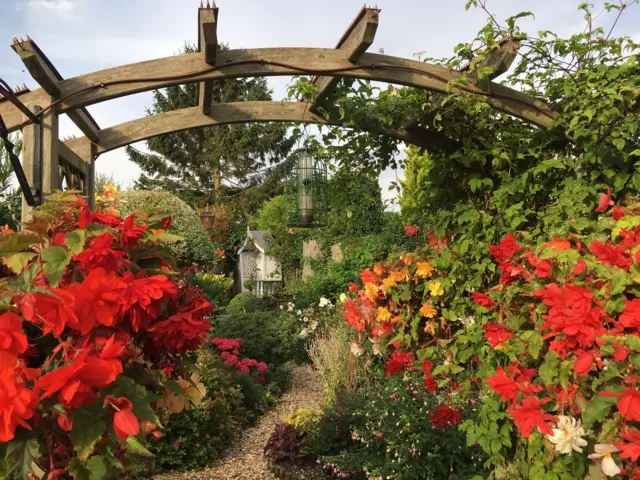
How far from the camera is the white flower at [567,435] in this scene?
167 cm

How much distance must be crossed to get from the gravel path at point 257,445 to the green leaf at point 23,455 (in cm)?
293

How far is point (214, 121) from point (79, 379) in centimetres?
292

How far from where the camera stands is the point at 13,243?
3.79ft

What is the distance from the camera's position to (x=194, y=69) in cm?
265

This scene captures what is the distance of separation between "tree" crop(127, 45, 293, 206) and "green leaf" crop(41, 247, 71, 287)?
1774 cm

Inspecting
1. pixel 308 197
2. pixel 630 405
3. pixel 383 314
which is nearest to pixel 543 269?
pixel 630 405

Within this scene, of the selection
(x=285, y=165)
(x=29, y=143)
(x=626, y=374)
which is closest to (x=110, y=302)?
(x=626, y=374)

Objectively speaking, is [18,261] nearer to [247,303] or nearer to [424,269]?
[424,269]

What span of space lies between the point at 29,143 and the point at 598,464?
266 cm

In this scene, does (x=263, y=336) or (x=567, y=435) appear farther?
(x=263, y=336)

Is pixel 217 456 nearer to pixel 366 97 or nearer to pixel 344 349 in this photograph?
pixel 344 349

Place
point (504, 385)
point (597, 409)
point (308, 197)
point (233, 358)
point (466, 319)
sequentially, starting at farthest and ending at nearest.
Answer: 1. point (233, 358)
2. point (308, 197)
3. point (466, 319)
4. point (504, 385)
5. point (597, 409)

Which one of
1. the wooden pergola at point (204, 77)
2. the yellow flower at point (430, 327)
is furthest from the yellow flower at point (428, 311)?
the wooden pergola at point (204, 77)

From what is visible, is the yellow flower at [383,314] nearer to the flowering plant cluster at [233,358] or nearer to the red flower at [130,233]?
the flowering plant cluster at [233,358]
